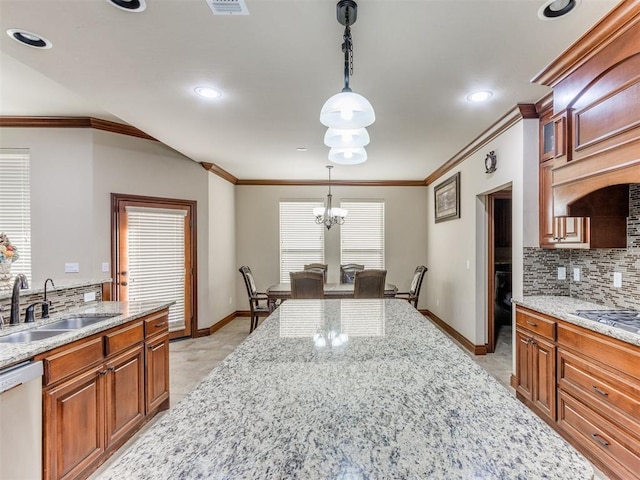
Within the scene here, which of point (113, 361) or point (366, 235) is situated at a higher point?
point (366, 235)

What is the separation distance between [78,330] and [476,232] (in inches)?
161

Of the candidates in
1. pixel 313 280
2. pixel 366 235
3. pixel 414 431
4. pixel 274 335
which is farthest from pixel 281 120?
pixel 366 235

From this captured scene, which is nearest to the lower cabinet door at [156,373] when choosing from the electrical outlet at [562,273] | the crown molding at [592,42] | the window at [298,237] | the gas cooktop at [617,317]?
the gas cooktop at [617,317]

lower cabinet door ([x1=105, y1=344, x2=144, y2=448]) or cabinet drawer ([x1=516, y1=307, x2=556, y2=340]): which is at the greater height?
cabinet drawer ([x1=516, y1=307, x2=556, y2=340])

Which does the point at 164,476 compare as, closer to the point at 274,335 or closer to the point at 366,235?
the point at 274,335

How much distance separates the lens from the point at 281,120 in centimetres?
327

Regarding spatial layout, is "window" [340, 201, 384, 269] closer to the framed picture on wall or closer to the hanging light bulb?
the framed picture on wall

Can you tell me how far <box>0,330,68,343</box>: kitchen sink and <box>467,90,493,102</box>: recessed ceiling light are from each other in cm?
345

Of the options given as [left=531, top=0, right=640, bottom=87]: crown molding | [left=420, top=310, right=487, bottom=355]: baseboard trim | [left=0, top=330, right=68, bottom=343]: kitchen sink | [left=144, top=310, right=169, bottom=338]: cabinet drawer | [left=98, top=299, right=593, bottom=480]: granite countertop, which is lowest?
[left=420, top=310, right=487, bottom=355]: baseboard trim

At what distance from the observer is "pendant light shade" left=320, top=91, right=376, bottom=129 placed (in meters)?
1.53

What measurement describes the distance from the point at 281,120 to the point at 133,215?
2.43 meters

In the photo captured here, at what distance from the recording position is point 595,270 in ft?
8.77

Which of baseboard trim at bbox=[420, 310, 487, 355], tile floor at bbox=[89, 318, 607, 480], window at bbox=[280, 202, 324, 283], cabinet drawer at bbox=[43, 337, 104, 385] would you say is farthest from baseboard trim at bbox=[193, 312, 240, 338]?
baseboard trim at bbox=[420, 310, 487, 355]

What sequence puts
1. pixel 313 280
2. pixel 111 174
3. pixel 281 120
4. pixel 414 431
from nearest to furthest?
1. pixel 414 431
2. pixel 281 120
3. pixel 111 174
4. pixel 313 280
